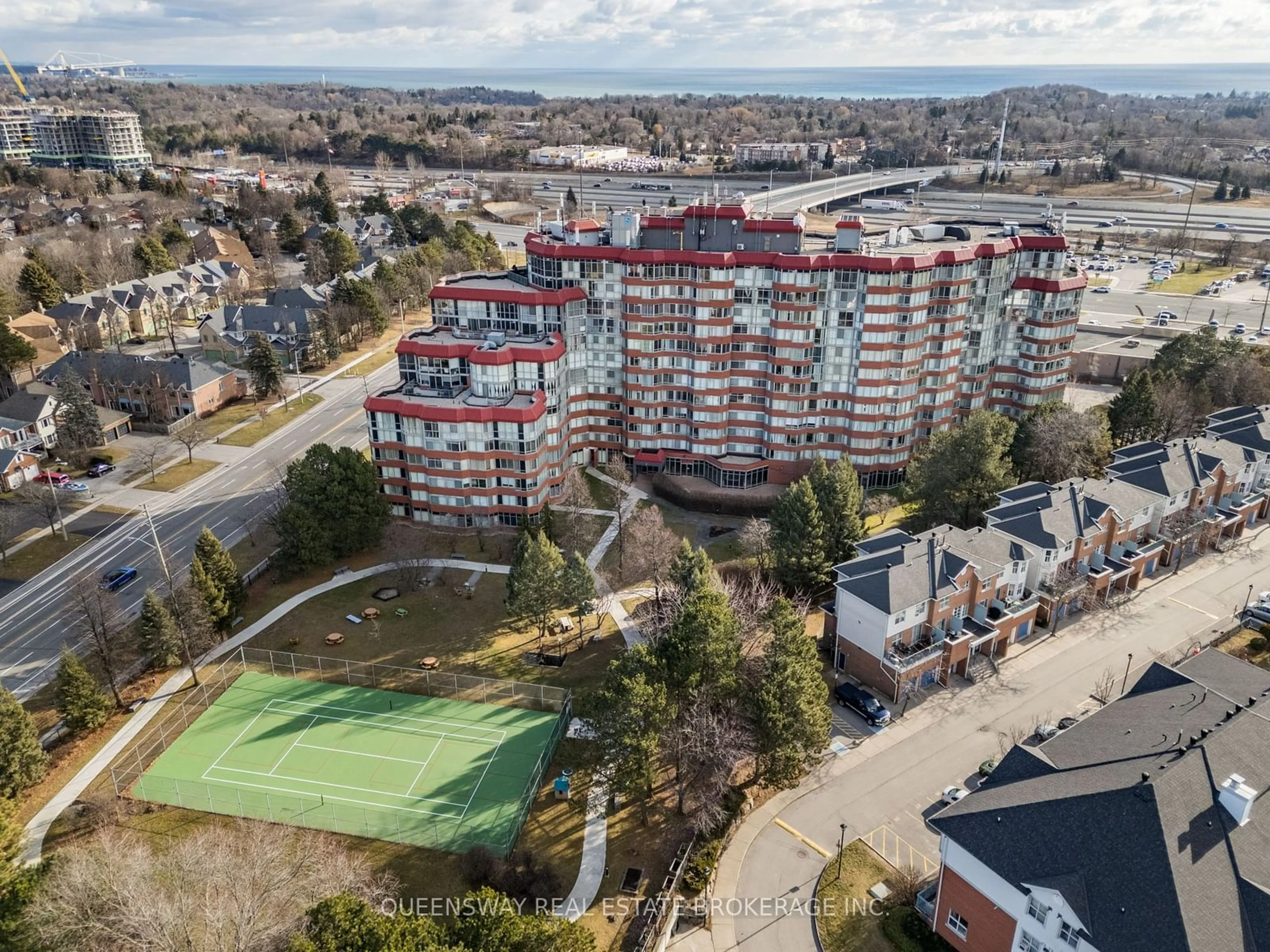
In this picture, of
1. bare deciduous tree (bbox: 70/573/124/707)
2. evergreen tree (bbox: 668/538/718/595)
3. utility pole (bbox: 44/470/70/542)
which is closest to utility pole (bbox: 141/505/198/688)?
bare deciduous tree (bbox: 70/573/124/707)

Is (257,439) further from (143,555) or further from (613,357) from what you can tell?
(613,357)

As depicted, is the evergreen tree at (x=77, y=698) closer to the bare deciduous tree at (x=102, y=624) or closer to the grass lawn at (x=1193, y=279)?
the bare deciduous tree at (x=102, y=624)

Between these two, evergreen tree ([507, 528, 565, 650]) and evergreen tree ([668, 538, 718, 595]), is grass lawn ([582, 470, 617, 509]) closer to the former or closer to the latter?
evergreen tree ([507, 528, 565, 650])

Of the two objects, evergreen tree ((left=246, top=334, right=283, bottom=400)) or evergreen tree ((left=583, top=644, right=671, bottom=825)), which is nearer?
evergreen tree ((left=583, top=644, right=671, bottom=825))

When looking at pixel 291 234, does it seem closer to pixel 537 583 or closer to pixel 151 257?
pixel 151 257

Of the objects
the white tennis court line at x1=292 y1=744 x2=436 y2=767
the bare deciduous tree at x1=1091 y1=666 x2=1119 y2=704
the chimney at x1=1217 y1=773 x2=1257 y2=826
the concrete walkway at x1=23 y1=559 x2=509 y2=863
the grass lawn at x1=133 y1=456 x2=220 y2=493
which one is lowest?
the white tennis court line at x1=292 y1=744 x2=436 y2=767

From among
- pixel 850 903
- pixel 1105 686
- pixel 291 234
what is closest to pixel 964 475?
pixel 1105 686

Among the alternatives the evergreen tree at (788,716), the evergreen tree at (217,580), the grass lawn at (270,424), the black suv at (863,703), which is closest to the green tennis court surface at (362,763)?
the evergreen tree at (217,580)
